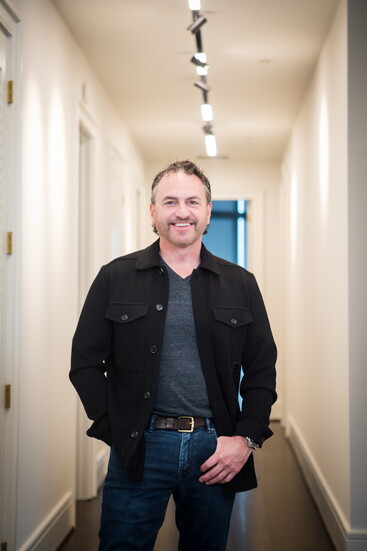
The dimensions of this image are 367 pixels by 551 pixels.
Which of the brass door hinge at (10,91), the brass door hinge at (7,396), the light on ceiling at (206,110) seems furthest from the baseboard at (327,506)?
the light on ceiling at (206,110)

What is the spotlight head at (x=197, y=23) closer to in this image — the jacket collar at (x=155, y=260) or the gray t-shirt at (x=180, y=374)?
the jacket collar at (x=155, y=260)

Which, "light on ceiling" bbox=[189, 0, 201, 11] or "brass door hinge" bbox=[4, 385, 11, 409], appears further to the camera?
"light on ceiling" bbox=[189, 0, 201, 11]

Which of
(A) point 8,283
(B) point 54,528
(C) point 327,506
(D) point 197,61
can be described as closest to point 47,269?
(A) point 8,283

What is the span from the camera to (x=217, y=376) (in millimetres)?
1899

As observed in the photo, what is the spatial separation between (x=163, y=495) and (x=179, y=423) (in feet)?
0.64

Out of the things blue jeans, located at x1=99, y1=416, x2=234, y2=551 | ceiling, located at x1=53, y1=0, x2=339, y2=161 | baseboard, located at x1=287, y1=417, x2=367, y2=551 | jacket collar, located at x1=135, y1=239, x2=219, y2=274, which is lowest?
baseboard, located at x1=287, y1=417, x2=367, y2=551

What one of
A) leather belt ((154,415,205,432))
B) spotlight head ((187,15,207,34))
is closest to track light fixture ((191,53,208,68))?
spotlight head ((187,15,207,34))

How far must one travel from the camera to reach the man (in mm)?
1864

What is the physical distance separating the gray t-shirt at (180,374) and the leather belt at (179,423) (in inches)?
0.5

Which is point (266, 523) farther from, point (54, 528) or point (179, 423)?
point (179, 423)

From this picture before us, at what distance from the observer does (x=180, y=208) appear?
1917 millimetres

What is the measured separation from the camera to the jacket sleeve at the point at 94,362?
75.4 inches

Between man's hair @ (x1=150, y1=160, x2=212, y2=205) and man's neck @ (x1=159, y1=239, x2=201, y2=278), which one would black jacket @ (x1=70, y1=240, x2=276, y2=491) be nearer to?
man's neck @ (x1=159, y1=239, x2=201, y2=278)

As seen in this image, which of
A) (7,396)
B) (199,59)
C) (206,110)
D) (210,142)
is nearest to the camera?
(7,396)
